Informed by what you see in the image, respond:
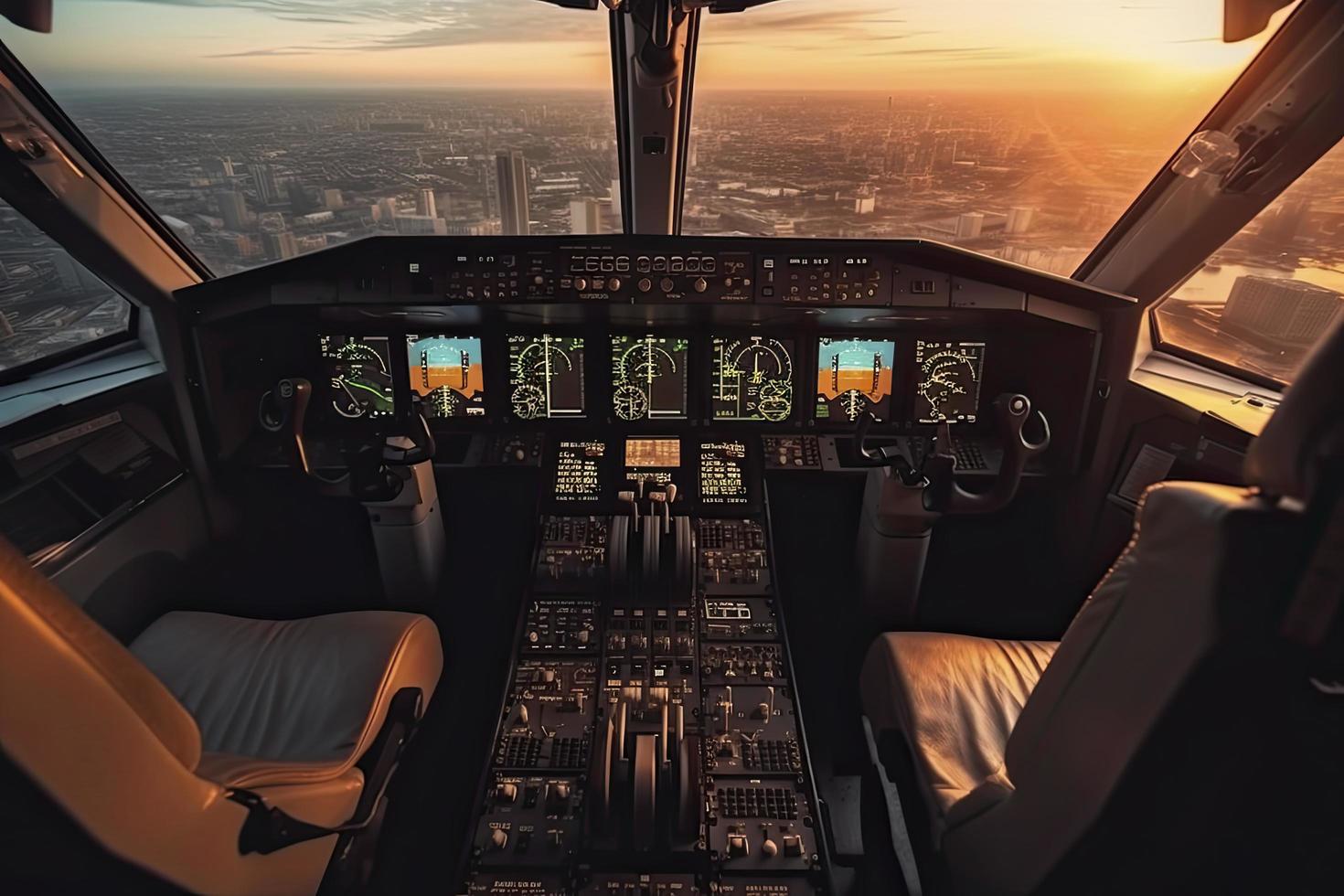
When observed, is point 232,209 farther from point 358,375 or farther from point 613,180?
point 613,180

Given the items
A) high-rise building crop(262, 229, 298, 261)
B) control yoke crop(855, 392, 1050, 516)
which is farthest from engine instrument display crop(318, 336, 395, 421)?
control yoke crop(855, 392, 1050, 516)

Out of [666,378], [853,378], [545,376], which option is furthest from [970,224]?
[545,376]

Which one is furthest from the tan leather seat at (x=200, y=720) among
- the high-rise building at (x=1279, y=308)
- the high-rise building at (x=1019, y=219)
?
the high-rise building at (x=1279, y=308)

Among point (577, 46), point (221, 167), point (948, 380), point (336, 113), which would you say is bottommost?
point (948, 380)

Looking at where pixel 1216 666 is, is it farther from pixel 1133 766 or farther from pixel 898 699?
pixel 898 699

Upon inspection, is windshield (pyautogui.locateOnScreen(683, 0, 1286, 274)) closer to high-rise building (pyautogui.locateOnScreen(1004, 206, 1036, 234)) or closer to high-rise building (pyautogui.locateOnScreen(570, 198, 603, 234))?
high-rise building (pyautogui.locateOnScreen(1004, 206, 1036, 234))

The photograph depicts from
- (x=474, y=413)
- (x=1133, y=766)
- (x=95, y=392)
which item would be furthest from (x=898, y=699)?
(x=95, y=392)
